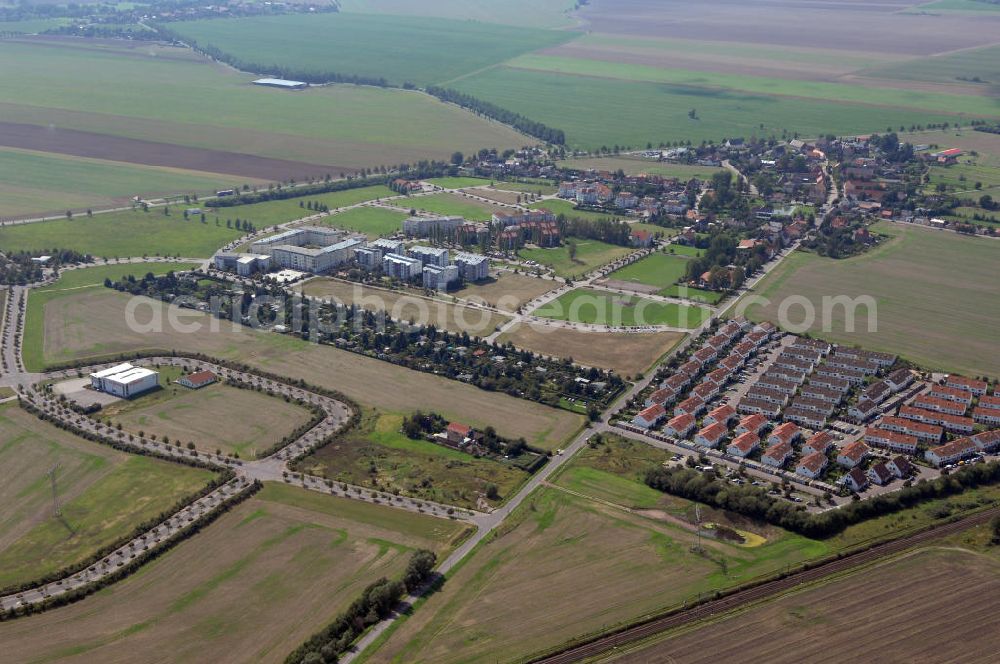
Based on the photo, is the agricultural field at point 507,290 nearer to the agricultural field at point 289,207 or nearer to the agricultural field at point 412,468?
the agricultural field at point 412,468

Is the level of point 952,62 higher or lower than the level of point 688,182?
higher

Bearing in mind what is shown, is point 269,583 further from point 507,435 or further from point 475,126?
point 475,126

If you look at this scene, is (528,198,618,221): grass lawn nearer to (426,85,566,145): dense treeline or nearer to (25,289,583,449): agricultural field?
(426,85,566,145): dense treeline

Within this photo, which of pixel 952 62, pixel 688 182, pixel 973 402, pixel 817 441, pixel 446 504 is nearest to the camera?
pixel 446 504

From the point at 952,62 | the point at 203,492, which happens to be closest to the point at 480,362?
the point at 203,492

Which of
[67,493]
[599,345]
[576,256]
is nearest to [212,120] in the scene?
[576,256]

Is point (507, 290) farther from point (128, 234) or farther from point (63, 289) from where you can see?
point (128, 234)
